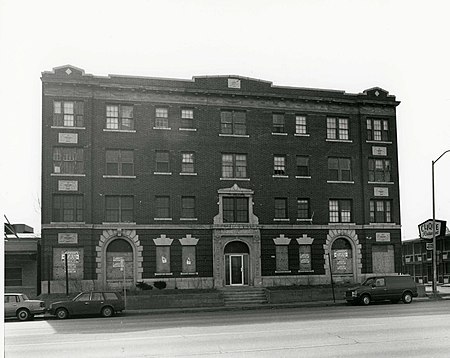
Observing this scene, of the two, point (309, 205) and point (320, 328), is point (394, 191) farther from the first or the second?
point (320, 328)

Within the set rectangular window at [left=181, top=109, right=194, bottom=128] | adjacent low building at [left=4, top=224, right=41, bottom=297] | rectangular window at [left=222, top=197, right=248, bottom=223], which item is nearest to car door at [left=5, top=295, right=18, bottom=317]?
adjacent low building at [left=4, top=224, right=41, bottom=297]

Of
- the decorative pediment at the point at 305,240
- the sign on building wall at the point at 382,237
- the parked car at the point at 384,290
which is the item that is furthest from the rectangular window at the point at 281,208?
the parked car at the point at 384,290

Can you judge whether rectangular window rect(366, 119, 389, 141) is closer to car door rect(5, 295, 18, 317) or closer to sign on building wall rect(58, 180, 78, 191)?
sign on building wall rect(58, 180, 78, 191)

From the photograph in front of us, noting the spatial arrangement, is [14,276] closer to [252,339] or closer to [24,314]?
[24,314]

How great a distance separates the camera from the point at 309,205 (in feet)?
145

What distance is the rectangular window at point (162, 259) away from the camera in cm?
4053

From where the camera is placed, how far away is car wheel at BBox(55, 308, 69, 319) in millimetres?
29359

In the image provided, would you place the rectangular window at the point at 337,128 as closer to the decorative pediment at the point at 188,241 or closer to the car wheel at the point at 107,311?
the decorative pediment at the point at 188,241

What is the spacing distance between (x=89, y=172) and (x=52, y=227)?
4142 millimetres

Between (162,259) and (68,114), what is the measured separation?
11.2 meters

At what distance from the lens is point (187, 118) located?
4212 cm

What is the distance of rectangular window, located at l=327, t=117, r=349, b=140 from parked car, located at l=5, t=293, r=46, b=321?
2439cm

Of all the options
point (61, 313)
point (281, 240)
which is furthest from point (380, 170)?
point (61, 313)

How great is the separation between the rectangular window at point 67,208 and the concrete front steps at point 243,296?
10458mm
